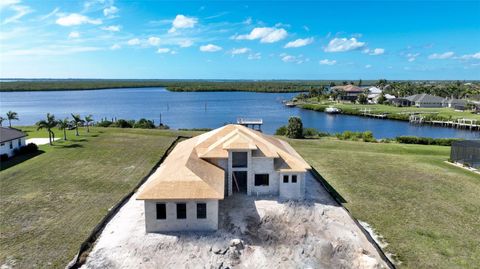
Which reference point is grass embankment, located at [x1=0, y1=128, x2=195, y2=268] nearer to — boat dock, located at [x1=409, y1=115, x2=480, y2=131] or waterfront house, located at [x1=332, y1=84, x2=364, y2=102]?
boat dock, located at [x1=409, y1=115, x2=480, y2=131]

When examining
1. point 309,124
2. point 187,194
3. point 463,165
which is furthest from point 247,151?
point 309,124

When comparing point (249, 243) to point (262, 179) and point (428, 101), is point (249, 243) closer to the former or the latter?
point (262, 179)

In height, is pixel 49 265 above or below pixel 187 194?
below

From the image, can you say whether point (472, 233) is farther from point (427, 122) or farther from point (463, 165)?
point (427, 122)

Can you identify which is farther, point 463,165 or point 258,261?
point 463,165

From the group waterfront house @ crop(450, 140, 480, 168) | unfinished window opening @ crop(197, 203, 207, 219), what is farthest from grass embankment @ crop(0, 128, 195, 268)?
waterfront house @ crop(450, 140, 480, 168)

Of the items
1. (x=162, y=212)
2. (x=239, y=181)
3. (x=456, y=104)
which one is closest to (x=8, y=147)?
(x=162, y=212)

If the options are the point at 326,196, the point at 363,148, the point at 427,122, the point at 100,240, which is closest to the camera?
the point at 100,240
